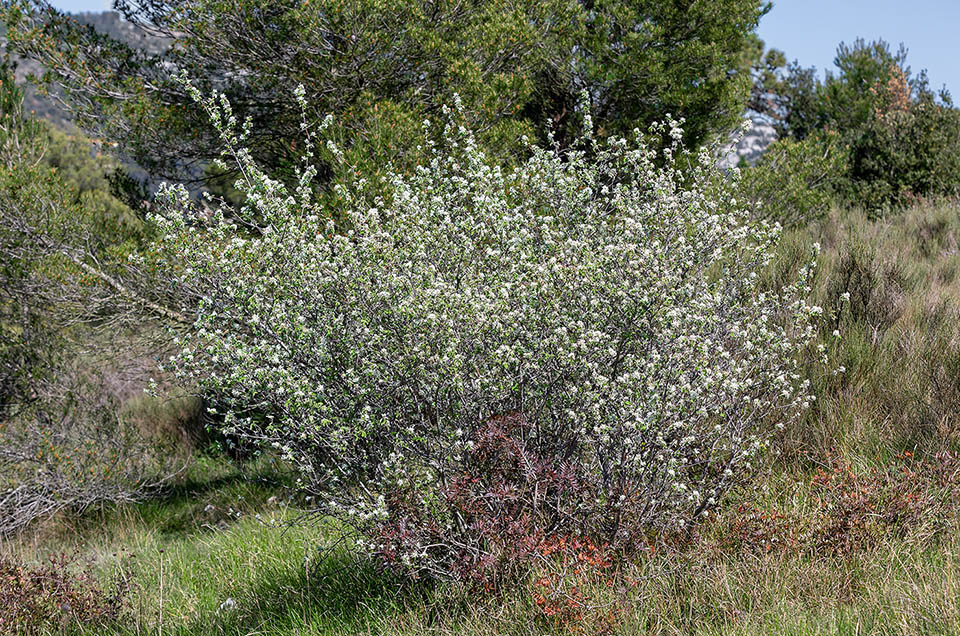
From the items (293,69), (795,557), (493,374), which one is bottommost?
(795,557)

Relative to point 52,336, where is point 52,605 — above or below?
below

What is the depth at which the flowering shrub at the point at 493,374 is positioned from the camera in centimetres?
383

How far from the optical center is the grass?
3.33 meters

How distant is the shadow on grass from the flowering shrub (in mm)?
303

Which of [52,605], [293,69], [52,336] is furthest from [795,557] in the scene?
[52,336]

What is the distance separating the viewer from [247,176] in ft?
16.2

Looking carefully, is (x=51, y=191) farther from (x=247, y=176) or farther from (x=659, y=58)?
(x=659, y=58)

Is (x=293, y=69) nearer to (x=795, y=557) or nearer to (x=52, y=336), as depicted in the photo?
(x=52, y=336)

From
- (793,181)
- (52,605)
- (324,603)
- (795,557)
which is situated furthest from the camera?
(793,181)

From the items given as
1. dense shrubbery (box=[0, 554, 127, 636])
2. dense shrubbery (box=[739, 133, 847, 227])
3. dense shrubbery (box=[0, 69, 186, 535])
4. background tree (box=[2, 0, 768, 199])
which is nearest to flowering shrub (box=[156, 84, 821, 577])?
dense shrubbery (box=[0, 554, 127, 636])

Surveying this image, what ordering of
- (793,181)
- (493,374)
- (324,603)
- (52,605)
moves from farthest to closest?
1. (793,181)
2. (52,605)
3. (324,603)
4. (493,374)

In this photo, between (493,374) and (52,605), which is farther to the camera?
(52,605)

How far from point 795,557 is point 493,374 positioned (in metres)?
1.77

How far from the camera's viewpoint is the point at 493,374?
13.4ft
